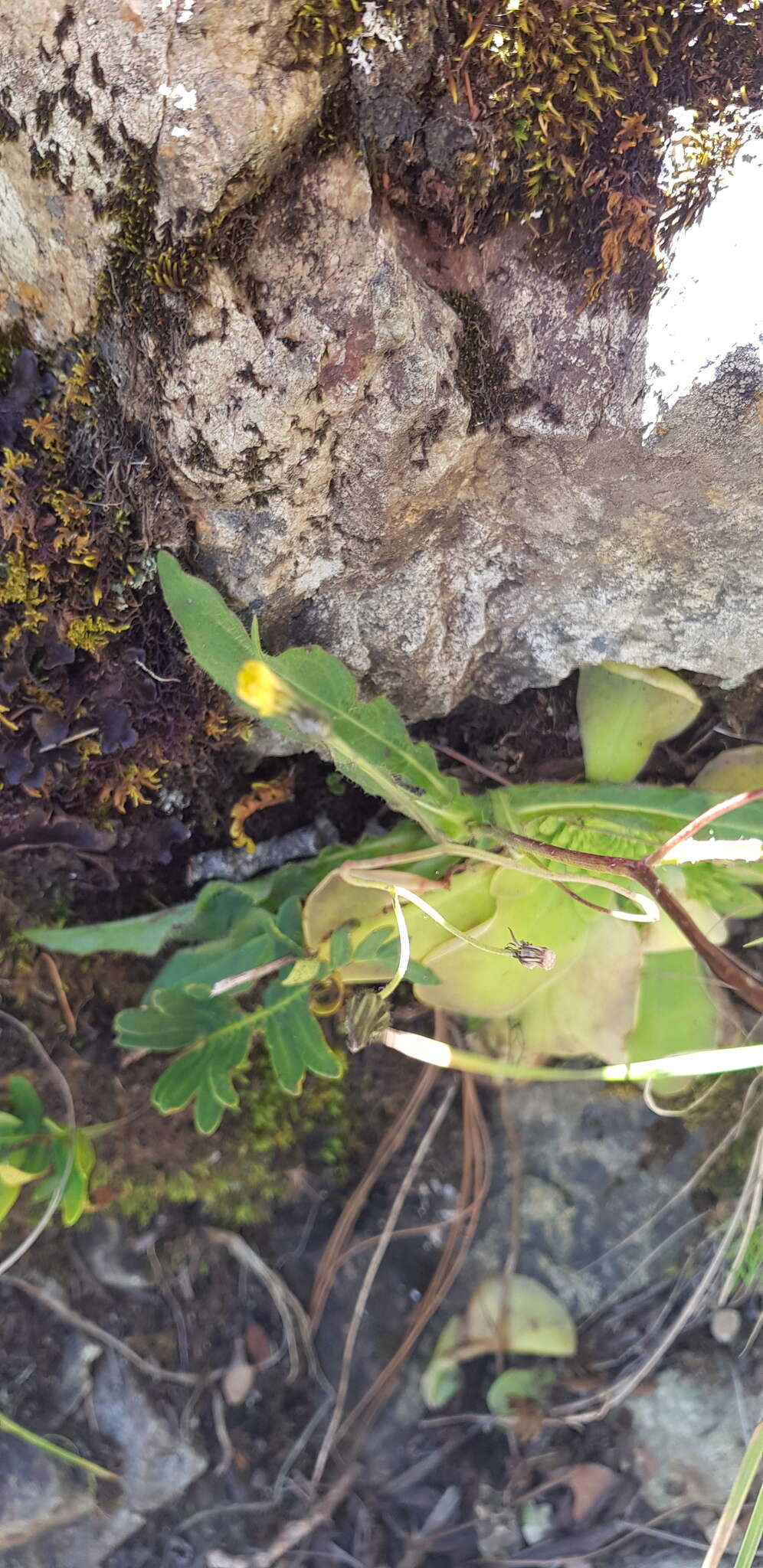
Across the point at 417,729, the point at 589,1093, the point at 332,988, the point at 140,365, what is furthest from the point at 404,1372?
the point at 140,365


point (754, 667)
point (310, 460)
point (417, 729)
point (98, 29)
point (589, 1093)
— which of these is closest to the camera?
point (98, 29)

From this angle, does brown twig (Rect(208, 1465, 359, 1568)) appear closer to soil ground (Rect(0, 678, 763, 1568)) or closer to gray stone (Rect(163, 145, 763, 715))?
soil ground (Rect(0, 678, 763, 1568))

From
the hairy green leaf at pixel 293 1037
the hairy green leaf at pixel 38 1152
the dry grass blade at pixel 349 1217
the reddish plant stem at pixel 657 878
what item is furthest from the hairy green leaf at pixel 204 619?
the dry grass blade at pixel 349 1217

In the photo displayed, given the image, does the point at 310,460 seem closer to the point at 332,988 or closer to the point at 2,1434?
the point at 332,988

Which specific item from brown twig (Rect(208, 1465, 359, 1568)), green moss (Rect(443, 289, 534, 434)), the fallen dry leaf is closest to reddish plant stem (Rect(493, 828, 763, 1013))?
green moss (Rect(443, 289, 534, 434))

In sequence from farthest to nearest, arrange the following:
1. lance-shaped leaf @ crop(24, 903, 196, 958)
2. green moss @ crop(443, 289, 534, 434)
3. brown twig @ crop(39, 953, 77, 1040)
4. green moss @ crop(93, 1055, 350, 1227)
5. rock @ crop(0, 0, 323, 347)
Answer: green moss @ crop(93, 1055, 350, 1227), brown twig @ crop(39, 953, 77, 1040), lance-shaped leaf @ crop(24, 903, 196, 958), green moss @ crop(443, 289, 534, 434), rock @ crop(0, 0, 323, 347)

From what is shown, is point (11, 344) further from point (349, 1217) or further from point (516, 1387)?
point (516, 1387)

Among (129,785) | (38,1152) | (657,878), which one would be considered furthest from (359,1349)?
(657,878)
